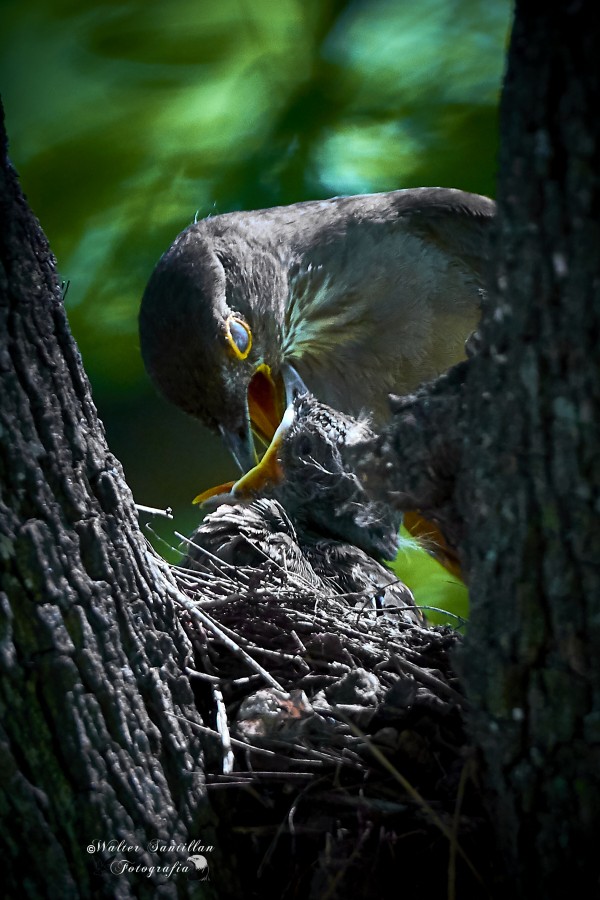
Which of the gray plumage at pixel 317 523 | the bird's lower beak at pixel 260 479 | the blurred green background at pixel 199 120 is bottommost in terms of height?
the gray plumage at pixel 317 523

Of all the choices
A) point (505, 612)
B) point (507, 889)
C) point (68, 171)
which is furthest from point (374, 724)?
Answer: point (68, 171)

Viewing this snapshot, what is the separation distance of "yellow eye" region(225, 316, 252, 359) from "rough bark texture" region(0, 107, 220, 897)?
52.4 inches

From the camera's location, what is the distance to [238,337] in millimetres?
2373

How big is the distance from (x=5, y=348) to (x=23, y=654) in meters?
0.31

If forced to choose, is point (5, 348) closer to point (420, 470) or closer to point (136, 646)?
point (136, 646)

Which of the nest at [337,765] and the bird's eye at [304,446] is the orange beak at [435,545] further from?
the nest at [337,765]

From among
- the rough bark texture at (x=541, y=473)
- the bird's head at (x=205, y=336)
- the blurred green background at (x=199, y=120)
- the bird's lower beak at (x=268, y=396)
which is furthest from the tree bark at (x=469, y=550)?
the blurred green background at (x=199, y=120)

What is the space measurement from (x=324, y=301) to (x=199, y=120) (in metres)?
0.78

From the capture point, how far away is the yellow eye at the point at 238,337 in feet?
7.55

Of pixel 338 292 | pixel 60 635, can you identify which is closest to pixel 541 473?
pixel 60 635

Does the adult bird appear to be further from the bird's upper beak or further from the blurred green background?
the blurred green background

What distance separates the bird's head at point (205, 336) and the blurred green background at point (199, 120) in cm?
55

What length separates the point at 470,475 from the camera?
88 centimetres

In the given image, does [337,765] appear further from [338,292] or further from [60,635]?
[338,292]
